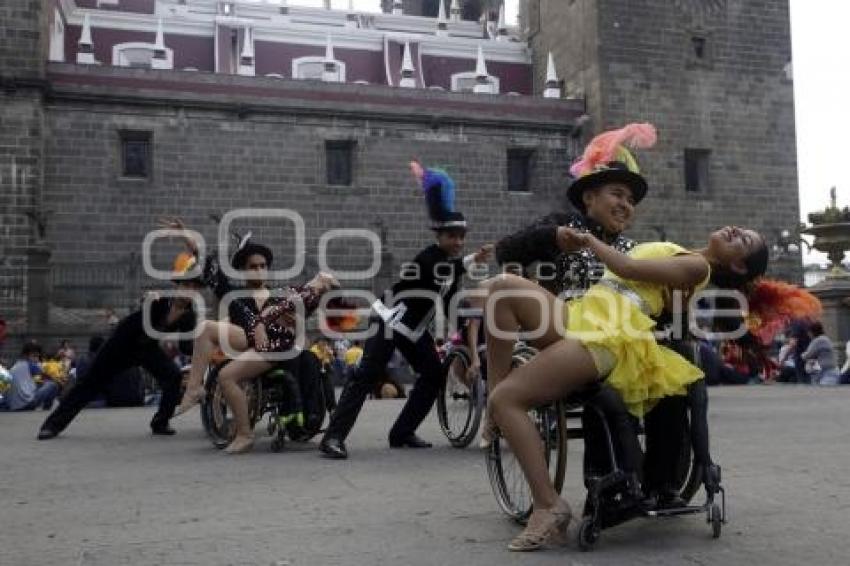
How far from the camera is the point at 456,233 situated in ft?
21.1

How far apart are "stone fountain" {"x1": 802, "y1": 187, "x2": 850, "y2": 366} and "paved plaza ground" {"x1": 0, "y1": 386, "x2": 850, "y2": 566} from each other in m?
11.9

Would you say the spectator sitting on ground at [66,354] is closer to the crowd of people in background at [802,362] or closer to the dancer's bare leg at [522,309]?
the crowd of people in background at [802,362]

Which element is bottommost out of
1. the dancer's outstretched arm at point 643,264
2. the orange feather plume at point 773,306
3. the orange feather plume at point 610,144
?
the orange feather plume at point 773,306

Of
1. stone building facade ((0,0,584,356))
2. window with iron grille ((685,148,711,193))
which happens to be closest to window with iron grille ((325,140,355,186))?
stone building facade ((0,0,584,356))

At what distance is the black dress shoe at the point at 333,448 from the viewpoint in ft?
20.7

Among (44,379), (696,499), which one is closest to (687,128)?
(44,379)

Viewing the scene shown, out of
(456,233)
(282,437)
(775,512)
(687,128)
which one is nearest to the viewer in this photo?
(775,512)

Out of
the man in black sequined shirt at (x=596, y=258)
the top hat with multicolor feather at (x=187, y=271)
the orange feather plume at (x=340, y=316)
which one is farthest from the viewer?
the top hat with multicolor feather at (x=187, y=271)

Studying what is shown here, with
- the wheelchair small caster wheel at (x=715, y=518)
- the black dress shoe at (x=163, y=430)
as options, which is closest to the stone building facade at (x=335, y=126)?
the black dress shoe at (x=163, y=430)

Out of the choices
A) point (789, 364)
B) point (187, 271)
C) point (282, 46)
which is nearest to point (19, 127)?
point (282, 46)

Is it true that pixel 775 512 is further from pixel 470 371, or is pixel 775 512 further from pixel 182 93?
pixel 182 93

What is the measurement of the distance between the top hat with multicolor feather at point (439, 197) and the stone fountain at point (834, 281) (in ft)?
46.4

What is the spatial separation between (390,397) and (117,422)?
510 centimetres

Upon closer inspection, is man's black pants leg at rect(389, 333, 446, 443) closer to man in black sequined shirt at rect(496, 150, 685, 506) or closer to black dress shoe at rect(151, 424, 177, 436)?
black dress shoe at rect(151, 424, 177, 436)
